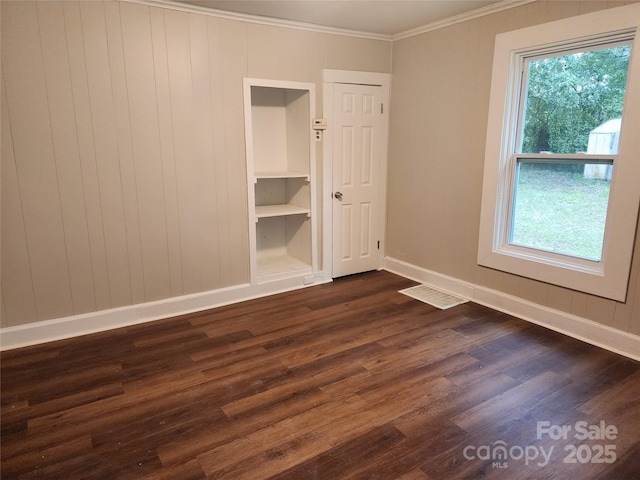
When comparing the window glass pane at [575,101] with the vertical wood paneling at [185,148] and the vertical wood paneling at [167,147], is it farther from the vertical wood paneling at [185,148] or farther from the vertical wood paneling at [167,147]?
the vertical wood paneling at [167,147]

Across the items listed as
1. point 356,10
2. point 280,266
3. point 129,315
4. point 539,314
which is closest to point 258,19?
point 356,10

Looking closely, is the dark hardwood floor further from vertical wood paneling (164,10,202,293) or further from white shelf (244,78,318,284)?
white shelf (244,78,318,284)

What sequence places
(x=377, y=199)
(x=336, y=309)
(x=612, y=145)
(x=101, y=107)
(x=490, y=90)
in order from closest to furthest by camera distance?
(x=612, y=145), (x=101, y=107), (x=490, y=90), (x=336, y=309), (x=377, y=199)

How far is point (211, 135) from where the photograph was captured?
11.8ft

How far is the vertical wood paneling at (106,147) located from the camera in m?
3.01

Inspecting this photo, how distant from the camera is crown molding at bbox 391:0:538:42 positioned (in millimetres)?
3299

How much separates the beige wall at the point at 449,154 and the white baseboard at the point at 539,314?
0.05m

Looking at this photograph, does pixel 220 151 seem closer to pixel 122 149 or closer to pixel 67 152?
pixel 122 149

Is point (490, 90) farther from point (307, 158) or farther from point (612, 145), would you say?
point (307, 158)

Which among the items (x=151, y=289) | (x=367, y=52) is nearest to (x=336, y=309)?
(x=151, y=289)

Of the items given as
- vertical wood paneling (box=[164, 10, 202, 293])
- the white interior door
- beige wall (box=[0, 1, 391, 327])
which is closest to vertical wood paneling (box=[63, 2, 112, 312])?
beige wall (box=[0, 1, 391, 327])

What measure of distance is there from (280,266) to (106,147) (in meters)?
2.00

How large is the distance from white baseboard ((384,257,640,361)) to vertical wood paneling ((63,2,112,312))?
9.93 feet

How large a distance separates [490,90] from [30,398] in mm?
4012
